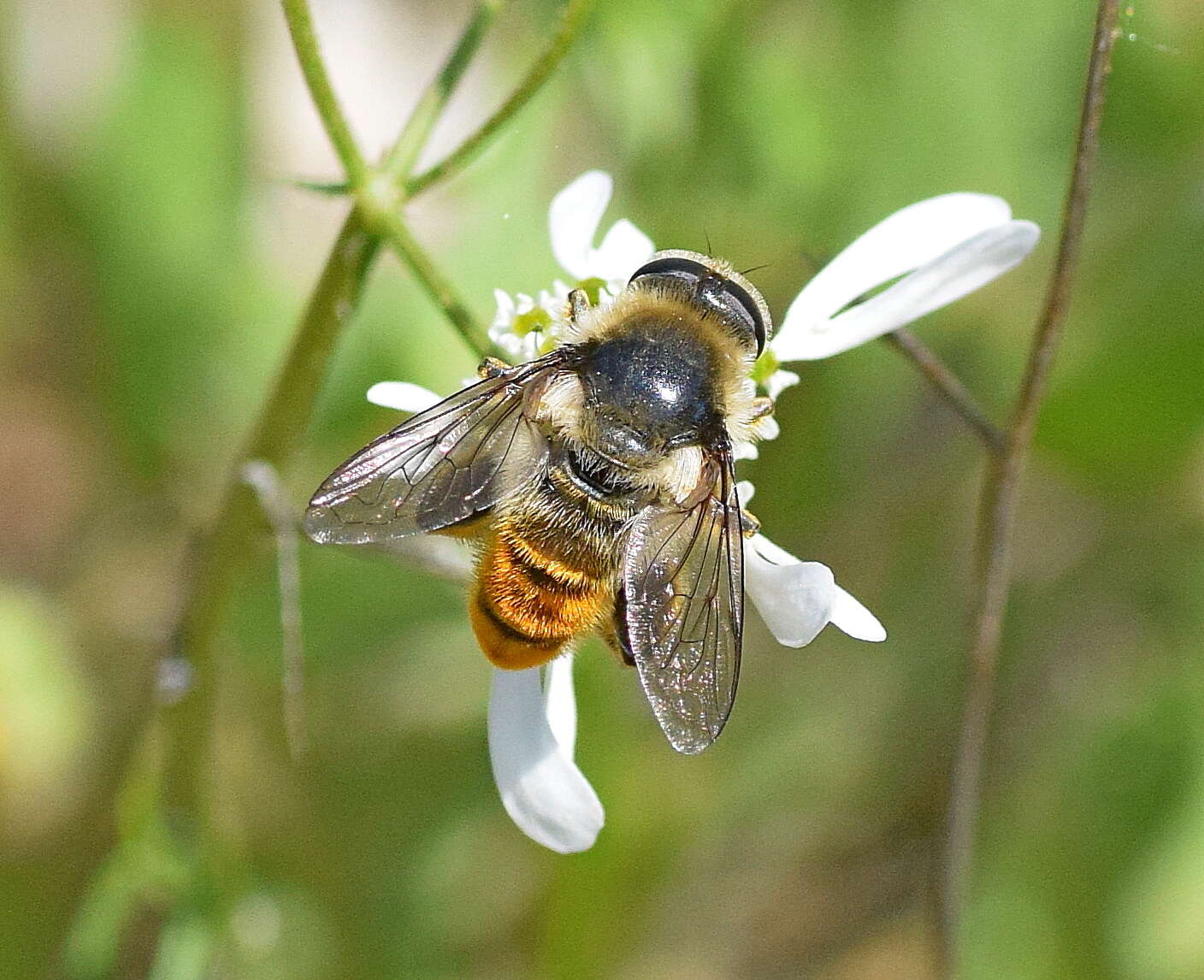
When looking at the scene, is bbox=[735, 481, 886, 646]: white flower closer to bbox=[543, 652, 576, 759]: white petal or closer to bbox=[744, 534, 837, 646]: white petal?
bbox=[744, 534, 837, 646]: white petal

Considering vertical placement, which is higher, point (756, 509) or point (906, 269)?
point (756, 509)

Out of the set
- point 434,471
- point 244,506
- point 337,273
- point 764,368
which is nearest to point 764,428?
point 764,368

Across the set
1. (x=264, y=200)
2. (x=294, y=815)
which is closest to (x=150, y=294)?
(x=264, y=200)

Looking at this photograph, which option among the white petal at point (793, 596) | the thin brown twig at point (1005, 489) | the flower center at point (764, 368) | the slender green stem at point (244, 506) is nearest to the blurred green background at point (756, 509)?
the slender green stem at point (244, 506)

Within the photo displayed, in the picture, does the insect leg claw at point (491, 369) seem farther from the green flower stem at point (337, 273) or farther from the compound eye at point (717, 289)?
the compound eye at point (717, 289)

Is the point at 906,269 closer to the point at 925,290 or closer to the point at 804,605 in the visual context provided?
the point at 925,290
